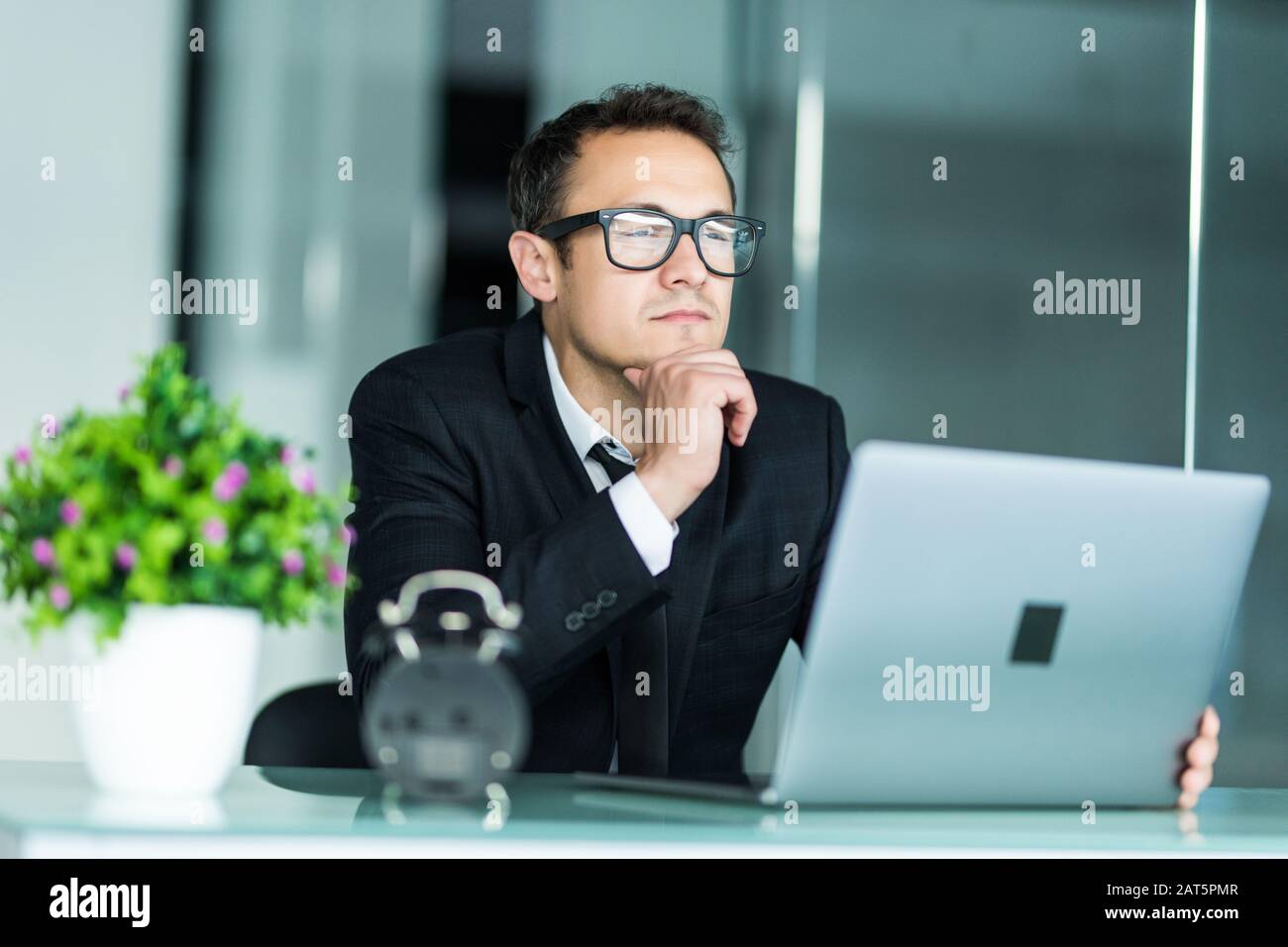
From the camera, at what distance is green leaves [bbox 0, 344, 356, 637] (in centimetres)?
112

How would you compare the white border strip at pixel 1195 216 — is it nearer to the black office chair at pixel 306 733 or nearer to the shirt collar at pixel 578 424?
the shirt collar at pixel 578 424

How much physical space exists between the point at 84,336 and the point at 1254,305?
3238 mm

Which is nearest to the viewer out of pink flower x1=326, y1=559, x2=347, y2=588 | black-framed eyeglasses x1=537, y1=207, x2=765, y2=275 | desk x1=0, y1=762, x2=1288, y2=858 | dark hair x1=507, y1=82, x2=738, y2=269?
desk x1=0, y1=762, x2=1288, y2=858

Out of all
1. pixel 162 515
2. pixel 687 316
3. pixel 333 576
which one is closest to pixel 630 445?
pixel 687 316

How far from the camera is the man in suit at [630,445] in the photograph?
1860 millimetres

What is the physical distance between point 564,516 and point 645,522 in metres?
0.18

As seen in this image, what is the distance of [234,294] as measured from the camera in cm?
396

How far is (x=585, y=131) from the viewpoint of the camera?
2363mm

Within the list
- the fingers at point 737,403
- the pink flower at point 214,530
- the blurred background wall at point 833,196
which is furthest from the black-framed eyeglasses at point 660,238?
the blurred background wall at point 833,196

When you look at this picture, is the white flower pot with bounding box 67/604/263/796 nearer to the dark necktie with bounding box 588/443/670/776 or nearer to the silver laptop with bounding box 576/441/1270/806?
the silver laptop with bounding box 576/441/1270/806

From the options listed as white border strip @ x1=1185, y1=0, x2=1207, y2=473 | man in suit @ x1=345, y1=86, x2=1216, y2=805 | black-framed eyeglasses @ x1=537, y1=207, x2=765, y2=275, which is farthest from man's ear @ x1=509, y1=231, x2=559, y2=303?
white border strip @ x1=1185, y1=0, x2=1207, y2=473

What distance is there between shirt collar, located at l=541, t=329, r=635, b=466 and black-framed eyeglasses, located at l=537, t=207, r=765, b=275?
24 cm

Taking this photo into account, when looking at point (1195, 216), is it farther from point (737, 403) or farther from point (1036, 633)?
point (1036, 633)
